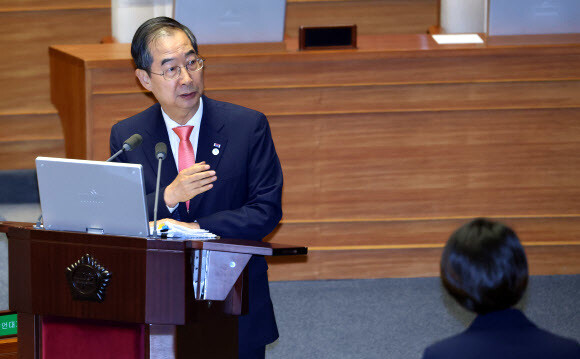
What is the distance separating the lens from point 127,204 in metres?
2.10

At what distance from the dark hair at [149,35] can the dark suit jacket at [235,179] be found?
16 cm

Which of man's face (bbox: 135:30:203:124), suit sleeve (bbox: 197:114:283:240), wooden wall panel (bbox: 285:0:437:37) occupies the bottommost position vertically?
suit sleeve (bbox: 197:114:283:240)

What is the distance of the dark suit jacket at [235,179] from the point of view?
2514mm

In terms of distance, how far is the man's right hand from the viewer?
7.80 feet

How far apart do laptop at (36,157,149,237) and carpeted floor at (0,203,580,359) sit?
1.86 metres

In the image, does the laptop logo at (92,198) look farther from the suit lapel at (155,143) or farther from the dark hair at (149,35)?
the dark hair at (149,35)

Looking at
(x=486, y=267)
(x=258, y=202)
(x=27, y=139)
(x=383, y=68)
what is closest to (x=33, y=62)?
(x=27, y=139)

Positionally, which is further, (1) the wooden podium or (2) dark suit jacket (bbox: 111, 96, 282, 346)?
(2) dark suit jacket (bbox: 111, 96, 282, 346)

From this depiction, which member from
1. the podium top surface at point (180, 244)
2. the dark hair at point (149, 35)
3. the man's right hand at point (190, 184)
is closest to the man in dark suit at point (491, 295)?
the podium top surface at point (180, 244)

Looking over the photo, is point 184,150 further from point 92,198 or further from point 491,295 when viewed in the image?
point 491,295

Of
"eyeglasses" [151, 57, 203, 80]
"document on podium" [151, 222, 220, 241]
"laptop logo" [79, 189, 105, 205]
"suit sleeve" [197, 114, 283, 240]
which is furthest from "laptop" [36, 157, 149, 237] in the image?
"eyeglasses" [151, 57, 203, 80]

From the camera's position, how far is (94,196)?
2.12 meters

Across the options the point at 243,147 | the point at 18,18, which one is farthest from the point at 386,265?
the point at 18,18

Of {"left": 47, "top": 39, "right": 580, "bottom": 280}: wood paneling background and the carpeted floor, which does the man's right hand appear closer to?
the carpeted floor
